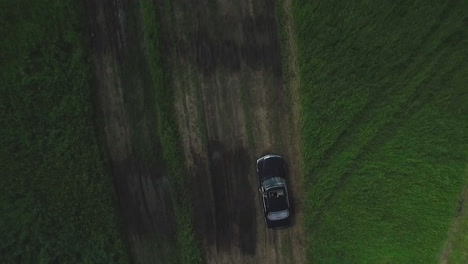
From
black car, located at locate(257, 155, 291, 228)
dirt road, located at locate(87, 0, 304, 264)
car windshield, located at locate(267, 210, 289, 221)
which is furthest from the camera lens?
car windshield, located at locate(267, 210, 289, 221)

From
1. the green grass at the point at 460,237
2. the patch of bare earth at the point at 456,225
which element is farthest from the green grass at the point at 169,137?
the green grass at the point at 460,237

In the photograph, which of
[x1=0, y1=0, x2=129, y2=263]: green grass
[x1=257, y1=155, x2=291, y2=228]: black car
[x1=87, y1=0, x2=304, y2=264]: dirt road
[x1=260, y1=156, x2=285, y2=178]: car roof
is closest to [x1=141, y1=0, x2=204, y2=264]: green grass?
[x1=87, y1=0, x2=304, y2=264]: dirt road

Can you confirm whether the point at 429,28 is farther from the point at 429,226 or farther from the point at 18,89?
the point at 18,89

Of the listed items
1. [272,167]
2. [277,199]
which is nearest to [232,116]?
[272,167]

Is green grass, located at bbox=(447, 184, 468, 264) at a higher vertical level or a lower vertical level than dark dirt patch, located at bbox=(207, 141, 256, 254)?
lower

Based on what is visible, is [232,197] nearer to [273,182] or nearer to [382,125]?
[273,182]

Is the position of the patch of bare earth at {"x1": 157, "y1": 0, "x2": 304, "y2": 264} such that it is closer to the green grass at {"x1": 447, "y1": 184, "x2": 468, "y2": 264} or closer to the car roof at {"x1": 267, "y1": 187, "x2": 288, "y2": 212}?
the car roof at {"x1": 267, "y1": 187, "x2": 288, "y2": 212}

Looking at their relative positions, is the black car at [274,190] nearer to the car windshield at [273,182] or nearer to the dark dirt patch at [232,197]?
the car windshield at [273,182]

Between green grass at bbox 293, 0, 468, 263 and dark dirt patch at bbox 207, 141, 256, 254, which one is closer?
green grass at bbox 293, 0, 468, 263

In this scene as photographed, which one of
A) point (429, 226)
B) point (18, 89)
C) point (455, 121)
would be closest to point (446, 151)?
point (455, 121)
